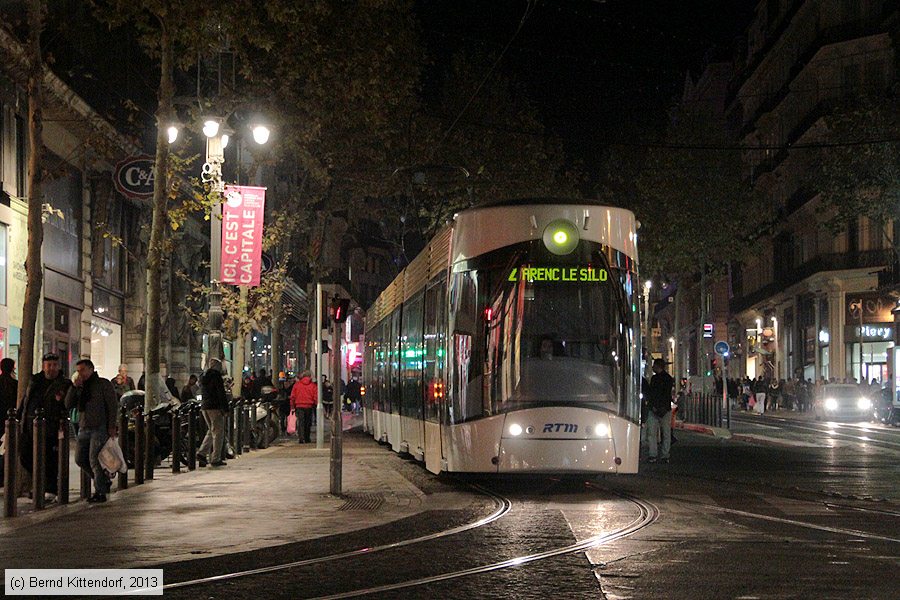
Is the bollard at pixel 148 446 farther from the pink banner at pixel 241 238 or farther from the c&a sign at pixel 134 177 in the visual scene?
the c&a sign at pixel 134 177

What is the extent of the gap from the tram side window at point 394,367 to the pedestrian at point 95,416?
9214mm

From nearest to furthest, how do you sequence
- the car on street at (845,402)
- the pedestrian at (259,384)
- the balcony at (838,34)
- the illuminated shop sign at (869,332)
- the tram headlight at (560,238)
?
Answer: the tram headlight at (560,238)
the pedestrian at (259,384)
the car on street at (845,402)
the balcony at (838,34)
the illuminated shop sign at (869,332)

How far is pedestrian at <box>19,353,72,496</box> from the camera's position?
16.8 meters

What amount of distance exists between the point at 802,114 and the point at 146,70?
41.0 meters

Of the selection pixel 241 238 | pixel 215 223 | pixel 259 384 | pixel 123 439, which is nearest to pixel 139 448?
pixel 123 439

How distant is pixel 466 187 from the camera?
49.6 m

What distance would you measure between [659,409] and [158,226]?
890cm

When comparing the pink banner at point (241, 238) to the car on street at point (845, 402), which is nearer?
the pink banner at point (241, 238)

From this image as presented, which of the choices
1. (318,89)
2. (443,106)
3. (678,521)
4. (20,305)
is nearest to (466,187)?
(443,106)

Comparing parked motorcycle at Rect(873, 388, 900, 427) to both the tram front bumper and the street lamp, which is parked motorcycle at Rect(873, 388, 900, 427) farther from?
the tram front bumper

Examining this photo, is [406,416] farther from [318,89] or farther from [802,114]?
[802,114]

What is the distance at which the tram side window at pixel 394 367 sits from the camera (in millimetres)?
25531

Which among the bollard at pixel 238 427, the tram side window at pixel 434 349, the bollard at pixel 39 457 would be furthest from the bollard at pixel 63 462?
the bollard at pixel 238 427

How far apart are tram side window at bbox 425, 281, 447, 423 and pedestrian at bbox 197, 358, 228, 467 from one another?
4.56 meters
